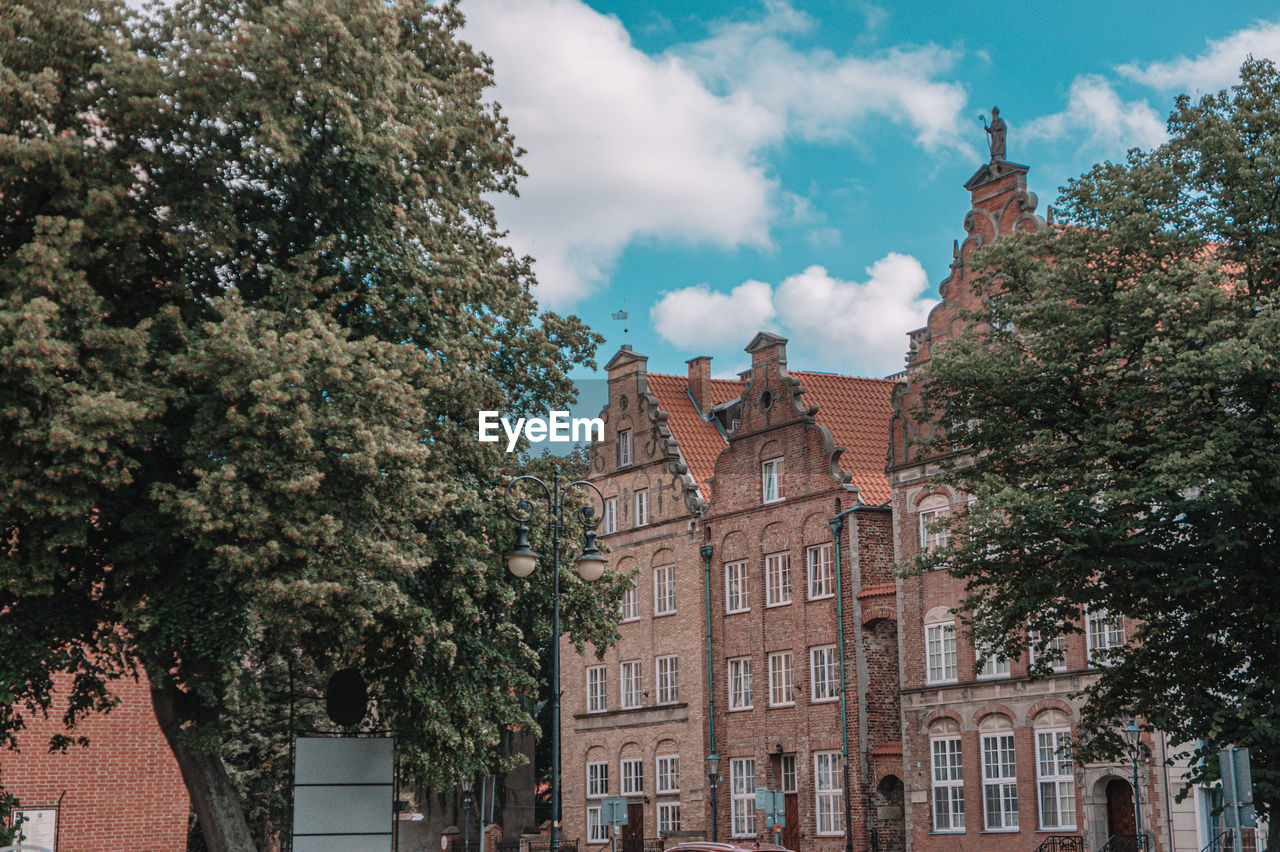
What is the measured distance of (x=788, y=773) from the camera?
45875mm

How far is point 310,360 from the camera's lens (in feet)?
68.8

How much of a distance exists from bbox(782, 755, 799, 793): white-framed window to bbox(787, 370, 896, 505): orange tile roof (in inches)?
331

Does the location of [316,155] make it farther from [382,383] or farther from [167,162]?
[382,383]

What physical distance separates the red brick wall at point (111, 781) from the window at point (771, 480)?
22086 mm

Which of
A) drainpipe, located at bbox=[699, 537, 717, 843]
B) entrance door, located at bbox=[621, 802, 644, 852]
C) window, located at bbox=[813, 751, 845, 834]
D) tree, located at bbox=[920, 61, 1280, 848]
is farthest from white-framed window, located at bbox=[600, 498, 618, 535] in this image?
tree, located at bbox=[920, 61, 1280, 848]

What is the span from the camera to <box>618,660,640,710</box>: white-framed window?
5275 cm

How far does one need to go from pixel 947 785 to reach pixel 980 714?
2336 mm

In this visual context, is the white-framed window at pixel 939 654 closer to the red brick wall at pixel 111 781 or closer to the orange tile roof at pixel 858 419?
the orange tile roof at pixel 858 419

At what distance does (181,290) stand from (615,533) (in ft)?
108

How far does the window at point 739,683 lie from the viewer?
1881 inches

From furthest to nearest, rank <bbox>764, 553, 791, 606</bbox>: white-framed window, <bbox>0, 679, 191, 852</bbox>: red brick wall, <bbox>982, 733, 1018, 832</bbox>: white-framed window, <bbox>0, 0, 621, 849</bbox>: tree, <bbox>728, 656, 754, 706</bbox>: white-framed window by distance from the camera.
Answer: <bbox>728, 656, 754, 706</bbox>: white-framed window < <bbox>764, 553, 791, 606</bbox>: white-framed window < <bbox>982, 733, 1018, 832</bbox>: white-framed window < <bbox>0, 679, 191, 852</bbox>: red brick wall < <bbox>0, 0, 621, 849</bbox>: tree

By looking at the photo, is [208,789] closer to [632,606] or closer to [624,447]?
[632,606]

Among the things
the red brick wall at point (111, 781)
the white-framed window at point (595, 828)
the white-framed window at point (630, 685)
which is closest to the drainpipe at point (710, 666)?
the white-framed window at point (630, 685)

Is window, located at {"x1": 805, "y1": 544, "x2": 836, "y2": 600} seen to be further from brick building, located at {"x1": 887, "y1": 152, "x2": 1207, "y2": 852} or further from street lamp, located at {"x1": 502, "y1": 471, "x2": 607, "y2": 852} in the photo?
street lamp, located at {"x1": 502, "y1": 471, "x2": 607, "y2": 852}
